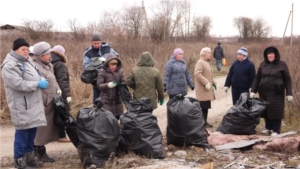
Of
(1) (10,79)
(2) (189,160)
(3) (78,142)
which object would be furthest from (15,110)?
(2) (189,160)

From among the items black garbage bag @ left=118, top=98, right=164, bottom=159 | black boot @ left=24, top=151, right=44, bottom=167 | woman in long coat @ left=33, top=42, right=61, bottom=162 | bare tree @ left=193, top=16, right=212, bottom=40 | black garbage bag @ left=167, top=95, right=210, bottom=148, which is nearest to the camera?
black boot @ left=24, top=151, right=44, bottom=167

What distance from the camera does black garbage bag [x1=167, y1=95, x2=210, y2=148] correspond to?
4.88 metres

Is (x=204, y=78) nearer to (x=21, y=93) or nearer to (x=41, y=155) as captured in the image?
(x=41, y=155)

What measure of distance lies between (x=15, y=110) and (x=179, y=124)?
2.20 m

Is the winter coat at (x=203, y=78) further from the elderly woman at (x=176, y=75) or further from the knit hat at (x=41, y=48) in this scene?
the knit hat at (x=41, y=48)

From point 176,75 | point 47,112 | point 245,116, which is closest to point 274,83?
point 245,116

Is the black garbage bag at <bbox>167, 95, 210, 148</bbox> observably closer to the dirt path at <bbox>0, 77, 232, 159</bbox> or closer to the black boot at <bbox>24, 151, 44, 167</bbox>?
the dirt path at <bbox>0, 77, 232, 159</bbox>

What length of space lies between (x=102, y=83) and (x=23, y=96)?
4.61 ft

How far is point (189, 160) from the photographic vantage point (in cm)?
442

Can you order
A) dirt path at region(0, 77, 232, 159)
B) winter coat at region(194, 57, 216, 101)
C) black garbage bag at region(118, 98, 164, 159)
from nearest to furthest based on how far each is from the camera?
black garbage bag at region(118, 98, 164, 159), dirt path at region(0, 77, 232, 159), winter coat at region(194, 57, 216, 101)

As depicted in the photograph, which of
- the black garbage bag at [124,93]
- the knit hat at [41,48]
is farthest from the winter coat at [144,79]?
the knit hat at [41,48]

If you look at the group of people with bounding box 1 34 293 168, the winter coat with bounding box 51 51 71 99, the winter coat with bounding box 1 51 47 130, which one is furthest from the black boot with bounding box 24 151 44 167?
the winter coat with bounding box 51 51 71 99

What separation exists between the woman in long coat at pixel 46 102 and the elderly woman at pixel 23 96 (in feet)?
1.12

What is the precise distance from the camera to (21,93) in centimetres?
396
